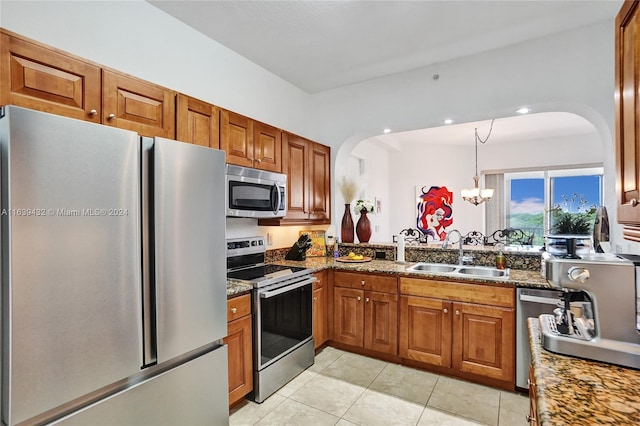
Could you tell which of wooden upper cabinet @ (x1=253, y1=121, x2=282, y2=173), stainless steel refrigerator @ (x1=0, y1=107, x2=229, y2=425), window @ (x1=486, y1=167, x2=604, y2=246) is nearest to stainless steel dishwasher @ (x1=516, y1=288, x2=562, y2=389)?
stainless steel refrigerator @ (x1=0, y1=107, x2=229, y2=425)

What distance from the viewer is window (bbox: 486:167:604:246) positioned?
579 cm

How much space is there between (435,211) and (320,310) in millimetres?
4175

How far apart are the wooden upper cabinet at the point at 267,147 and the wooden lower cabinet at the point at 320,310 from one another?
1126 millimetres

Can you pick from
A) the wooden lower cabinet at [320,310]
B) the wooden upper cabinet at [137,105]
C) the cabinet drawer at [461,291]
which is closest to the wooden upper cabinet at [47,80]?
the wooden upper cabinet at [137,105]

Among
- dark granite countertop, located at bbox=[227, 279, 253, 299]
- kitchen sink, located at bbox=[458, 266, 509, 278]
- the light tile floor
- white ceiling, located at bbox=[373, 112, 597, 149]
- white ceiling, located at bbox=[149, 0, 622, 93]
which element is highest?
white ceiling, located at bbox=[149, 0, 622, 93]

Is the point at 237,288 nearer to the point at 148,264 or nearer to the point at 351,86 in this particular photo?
the point at 148,264

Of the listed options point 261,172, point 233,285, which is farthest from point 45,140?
point 261,172

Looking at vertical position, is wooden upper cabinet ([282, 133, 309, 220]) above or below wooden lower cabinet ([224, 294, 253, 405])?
above

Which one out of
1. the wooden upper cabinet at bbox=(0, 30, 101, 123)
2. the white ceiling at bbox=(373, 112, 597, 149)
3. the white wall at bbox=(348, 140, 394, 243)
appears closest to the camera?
the wooden upper cabinet at bbox=(0, 30, 101, 123)

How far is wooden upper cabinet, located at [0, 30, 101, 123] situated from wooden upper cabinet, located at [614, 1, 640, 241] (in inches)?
90.4

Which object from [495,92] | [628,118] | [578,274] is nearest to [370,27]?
[495,92]

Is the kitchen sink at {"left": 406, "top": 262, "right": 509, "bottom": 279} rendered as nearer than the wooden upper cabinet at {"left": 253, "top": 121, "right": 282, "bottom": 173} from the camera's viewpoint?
No

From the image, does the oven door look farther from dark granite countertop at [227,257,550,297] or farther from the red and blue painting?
the red and blue painting

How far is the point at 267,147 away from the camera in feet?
9.64
